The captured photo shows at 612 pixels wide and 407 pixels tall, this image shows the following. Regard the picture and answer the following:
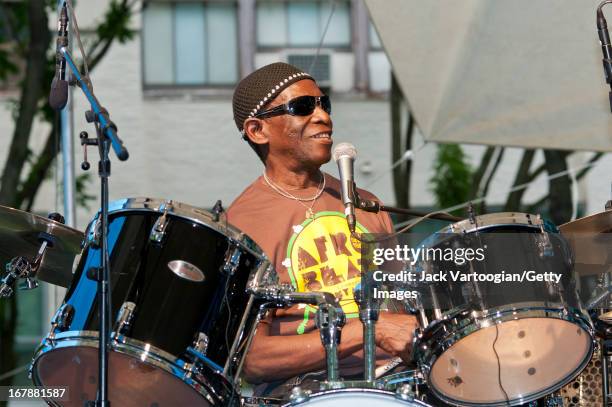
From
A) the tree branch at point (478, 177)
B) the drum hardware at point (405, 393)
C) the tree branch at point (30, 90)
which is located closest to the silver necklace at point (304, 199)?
the drum hardware at point (405, 393)

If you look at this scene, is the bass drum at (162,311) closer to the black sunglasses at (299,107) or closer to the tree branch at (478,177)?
the black sunglasses at (299,107)

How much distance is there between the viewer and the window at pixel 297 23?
12523 millimetres

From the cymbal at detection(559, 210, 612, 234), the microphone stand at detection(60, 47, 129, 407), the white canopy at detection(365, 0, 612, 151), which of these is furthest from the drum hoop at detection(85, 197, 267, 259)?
the white canopy at detection(365, 0, 612, 151)

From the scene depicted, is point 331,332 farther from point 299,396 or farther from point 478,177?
point 478,177

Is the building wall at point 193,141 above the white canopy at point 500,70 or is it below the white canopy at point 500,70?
above

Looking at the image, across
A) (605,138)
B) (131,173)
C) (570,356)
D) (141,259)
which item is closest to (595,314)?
(570,356)

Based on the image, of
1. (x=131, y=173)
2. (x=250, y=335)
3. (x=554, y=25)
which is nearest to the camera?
(x=250, y=335)

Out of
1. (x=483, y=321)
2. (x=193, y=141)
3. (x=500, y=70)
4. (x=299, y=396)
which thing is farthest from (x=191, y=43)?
(x=299, y=396)

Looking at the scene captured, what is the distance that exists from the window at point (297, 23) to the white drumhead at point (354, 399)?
9324mm

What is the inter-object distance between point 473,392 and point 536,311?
388 millimetres

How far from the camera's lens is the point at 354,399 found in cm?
343

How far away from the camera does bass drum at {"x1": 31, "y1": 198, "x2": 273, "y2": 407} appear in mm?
3711

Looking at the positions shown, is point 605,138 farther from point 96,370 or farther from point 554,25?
point 96,370

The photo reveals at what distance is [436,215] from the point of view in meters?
4.15
